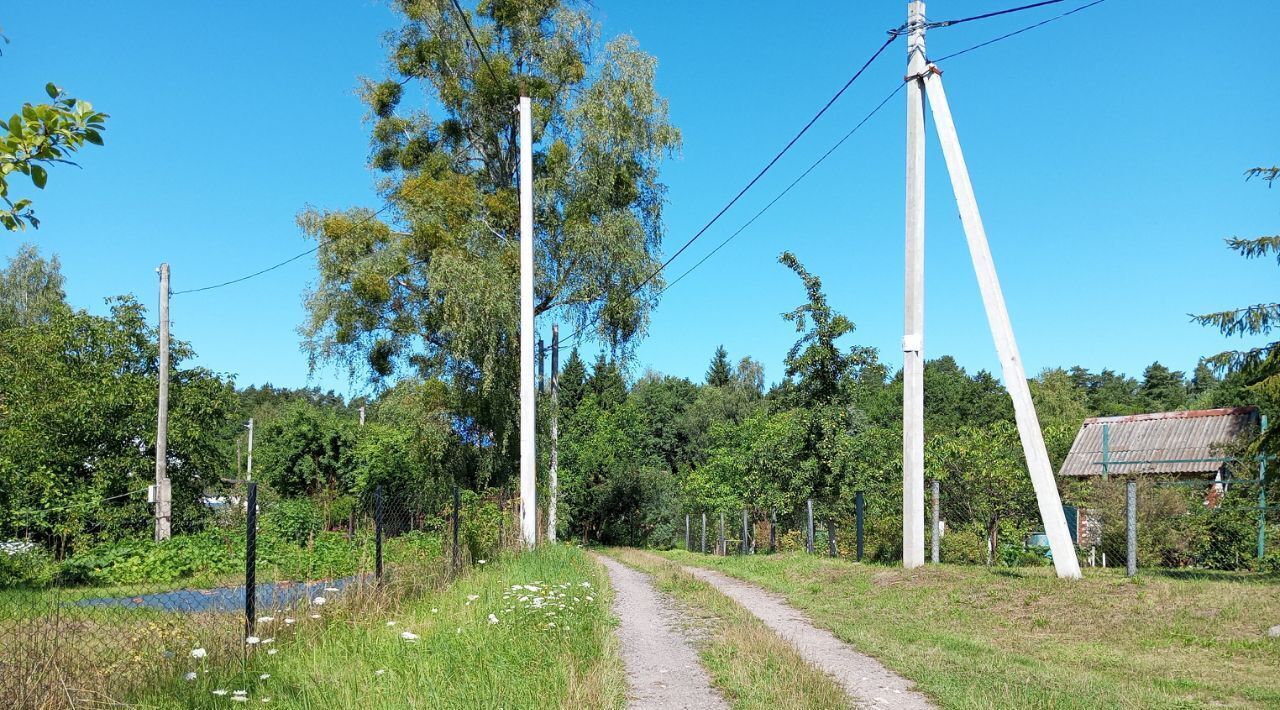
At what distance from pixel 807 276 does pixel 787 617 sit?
10636mm

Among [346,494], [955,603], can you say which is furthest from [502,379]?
[346,494]

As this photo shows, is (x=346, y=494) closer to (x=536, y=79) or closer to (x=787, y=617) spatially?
(x=536, y=79)

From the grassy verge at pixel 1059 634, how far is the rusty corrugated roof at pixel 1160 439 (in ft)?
47.9

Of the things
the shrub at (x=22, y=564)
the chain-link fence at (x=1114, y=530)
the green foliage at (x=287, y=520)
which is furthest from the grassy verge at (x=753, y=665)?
the green foliage at (x=287, y=520)

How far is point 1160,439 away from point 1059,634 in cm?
2138

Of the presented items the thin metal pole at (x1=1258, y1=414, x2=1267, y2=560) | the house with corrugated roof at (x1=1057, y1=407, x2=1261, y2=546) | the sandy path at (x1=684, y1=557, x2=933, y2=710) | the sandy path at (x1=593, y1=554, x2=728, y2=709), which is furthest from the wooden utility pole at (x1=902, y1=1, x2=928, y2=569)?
the house with corrugated roof at (x1=1057, y1=407, x2=1261, y2=546)

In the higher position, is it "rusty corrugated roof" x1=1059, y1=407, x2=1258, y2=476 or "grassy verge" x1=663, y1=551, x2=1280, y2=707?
"rusty corrugated roof" x1=1059, y1=407, x2=1258, y2=476

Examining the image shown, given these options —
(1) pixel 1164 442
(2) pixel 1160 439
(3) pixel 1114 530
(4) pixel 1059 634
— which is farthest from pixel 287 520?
(2) pixel 1160 439

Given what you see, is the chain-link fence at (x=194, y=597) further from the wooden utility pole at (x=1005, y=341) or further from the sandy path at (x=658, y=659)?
the wooden utility pole at (x=1005, y=341)

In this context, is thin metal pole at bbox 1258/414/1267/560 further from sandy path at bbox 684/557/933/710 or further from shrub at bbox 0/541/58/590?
shrub at bbox 0/541/58/590

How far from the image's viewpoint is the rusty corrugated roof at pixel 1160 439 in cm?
2461

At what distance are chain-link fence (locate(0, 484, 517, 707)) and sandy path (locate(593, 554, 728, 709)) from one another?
238 cm

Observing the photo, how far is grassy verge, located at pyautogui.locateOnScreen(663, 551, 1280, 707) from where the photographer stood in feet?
19.8

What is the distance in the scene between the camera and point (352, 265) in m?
20.7
